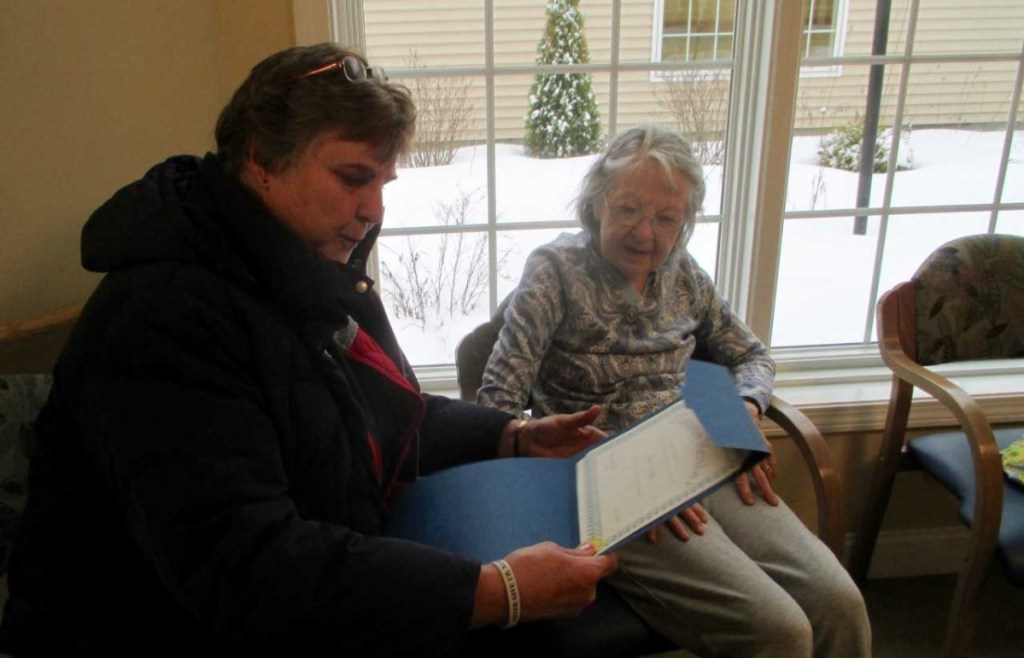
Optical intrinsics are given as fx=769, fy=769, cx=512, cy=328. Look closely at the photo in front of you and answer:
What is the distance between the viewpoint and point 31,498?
3.13 feet

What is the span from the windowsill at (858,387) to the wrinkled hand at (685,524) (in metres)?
0.75

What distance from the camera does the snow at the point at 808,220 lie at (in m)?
2.06

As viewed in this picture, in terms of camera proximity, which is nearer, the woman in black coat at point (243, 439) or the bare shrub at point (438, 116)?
the woman in black coat at point (243, 439)

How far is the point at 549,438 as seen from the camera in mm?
1434

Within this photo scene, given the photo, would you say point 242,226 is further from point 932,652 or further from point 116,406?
point 932,652

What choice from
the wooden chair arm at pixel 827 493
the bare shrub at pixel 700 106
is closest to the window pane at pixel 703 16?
the bare shrub at pixel 700 106

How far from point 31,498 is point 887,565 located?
2.19m

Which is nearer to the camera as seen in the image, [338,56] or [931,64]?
[338,56]

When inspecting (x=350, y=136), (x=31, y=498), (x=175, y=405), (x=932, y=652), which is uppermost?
(x=350, y=136)

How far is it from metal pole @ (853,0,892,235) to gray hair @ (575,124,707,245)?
27.6 inches

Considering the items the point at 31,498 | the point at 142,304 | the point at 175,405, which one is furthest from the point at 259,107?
the point at 31,498

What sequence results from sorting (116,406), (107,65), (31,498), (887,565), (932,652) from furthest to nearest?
(887,565), (932,652), (107,65), (31,498), (116,406)

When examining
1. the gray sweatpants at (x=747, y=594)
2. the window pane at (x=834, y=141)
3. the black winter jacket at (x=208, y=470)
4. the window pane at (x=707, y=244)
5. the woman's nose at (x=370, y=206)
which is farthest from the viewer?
the window pane at (x=707, y=244)

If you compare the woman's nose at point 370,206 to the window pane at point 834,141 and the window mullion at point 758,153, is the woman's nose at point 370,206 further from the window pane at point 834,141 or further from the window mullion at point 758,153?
the window pane at point 834,141
